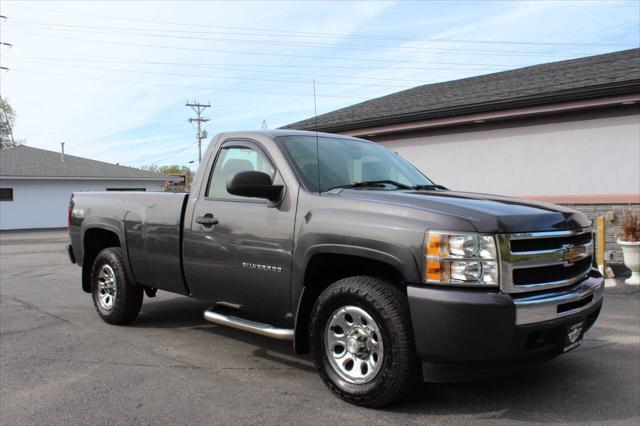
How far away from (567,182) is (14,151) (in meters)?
32.9

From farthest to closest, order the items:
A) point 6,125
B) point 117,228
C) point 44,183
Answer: point 6,125 < point 44,183 < point 117,228

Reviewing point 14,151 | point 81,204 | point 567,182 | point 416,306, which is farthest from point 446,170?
point 14,151

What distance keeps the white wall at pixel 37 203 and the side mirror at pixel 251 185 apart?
2983 centimetres

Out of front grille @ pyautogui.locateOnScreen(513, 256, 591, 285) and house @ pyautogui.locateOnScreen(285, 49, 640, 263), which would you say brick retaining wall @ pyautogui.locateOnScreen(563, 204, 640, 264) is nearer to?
house @ pyautogui.locateOnScreen(285, 49, 640, 263)

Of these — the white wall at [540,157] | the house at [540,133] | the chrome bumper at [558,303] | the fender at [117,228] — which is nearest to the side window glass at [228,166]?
the fender at [117,228]

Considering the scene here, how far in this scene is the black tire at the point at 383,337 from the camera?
3.48 meters

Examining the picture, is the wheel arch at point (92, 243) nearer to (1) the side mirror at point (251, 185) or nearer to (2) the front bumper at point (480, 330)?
(1) the side mirror at point (251, 185)

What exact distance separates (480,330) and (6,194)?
31.9 metres

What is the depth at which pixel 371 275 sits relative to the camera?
12.7ft

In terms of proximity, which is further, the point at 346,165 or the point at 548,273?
the point at 346,165

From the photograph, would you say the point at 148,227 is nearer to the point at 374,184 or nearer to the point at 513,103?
the point at 374,184

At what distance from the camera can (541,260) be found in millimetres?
3494

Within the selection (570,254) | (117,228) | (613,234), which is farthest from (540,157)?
(117,228)

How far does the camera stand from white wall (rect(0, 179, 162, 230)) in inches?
1158
